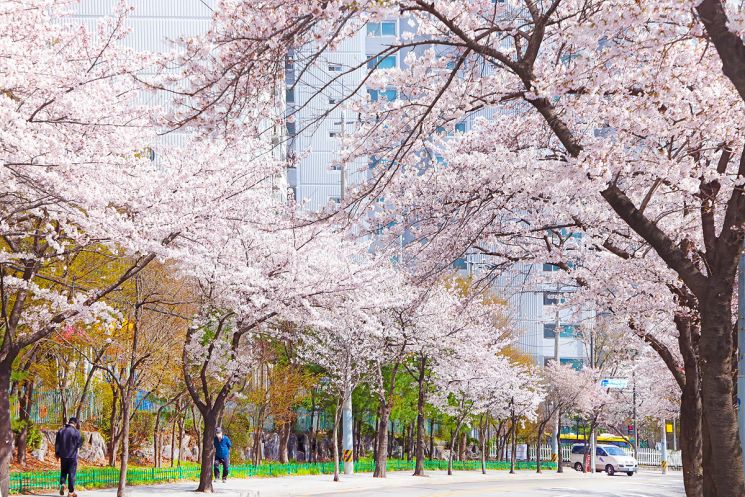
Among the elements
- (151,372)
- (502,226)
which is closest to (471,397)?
(151,372)

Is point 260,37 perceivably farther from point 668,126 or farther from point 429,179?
point 429,179

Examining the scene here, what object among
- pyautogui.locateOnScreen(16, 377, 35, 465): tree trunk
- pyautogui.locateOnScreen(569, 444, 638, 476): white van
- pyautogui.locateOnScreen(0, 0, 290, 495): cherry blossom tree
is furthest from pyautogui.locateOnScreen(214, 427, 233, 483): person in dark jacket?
pyautogui.locateOnScreen(569, 444, 638, 476): white van

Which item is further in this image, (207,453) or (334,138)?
(334,138)

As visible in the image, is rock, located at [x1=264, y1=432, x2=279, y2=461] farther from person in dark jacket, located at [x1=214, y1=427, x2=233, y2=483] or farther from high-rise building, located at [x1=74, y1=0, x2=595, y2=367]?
person in dark jacket, located at [x1=214, y1=427, x2=233, y2=483]

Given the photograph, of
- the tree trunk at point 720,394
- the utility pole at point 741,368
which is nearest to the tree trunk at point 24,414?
the utility pole at point 741,368

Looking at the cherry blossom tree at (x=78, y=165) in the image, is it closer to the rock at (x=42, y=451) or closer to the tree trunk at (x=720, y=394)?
the tree trunk at (x=720, y=394)

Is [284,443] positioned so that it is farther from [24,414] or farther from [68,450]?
[68,450]

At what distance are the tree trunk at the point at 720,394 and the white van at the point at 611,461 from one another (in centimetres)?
5246

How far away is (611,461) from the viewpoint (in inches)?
2370

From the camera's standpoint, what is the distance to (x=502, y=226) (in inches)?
679

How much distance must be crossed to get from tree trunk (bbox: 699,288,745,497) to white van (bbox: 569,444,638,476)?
172 ft

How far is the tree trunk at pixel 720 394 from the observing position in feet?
30.6

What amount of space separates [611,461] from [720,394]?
5350cm

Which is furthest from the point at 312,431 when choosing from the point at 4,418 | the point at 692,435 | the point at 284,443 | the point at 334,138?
the point at 692,435
